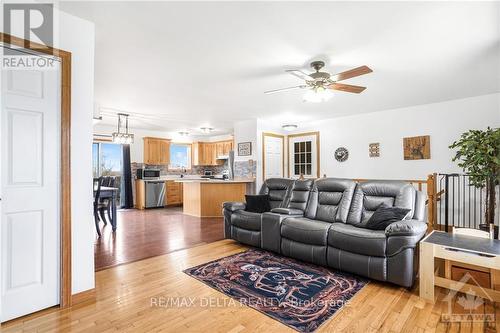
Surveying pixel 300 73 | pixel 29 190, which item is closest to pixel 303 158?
pixel 300 73

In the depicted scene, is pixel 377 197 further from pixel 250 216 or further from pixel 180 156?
pixel 180 156

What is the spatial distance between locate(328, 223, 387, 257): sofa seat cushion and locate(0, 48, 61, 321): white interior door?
271cm

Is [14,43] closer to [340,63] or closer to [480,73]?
[340,63]

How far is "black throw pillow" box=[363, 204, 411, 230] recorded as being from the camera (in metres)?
2.82

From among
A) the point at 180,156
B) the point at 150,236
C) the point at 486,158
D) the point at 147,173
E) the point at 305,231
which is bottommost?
the point at 150,236

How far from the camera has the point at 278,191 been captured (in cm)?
438

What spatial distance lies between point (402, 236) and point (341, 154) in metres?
4.12

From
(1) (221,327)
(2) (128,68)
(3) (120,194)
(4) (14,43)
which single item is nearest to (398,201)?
(1) (221,327)

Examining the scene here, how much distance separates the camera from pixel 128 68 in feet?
10.8

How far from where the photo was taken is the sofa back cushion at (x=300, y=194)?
3.98 m

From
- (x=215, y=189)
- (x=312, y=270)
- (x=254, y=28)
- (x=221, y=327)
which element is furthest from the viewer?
(x=215, y=189)

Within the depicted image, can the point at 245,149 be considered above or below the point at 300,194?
above

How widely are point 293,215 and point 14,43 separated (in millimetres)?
3412

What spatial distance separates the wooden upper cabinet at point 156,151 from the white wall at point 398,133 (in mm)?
4569
